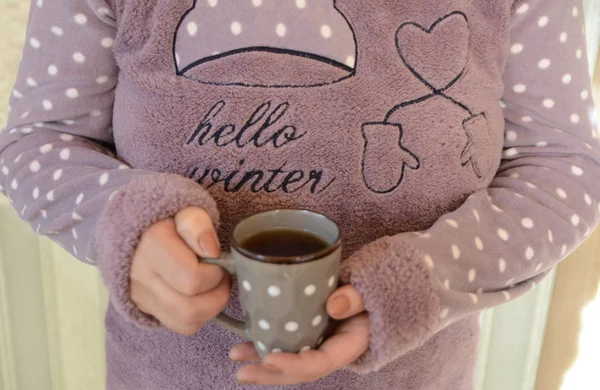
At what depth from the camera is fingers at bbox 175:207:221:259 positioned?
1.58 ft

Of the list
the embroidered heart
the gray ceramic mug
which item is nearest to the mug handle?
the gray ceramic mug

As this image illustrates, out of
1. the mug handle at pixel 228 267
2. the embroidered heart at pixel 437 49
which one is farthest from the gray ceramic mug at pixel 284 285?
the embroidered heart at pixel 437 49

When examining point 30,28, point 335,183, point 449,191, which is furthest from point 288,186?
point 30,28

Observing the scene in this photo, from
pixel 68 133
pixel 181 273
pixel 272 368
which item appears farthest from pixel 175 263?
pixel 68 133

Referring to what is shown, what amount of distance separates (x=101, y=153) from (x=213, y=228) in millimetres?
199

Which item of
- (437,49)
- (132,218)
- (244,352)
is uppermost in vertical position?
(437,49)

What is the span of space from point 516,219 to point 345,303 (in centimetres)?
24

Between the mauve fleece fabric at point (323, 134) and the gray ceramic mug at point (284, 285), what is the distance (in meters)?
0.05

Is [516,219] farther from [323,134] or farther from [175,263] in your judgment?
[175,263]

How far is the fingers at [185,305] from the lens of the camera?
49 centimetres

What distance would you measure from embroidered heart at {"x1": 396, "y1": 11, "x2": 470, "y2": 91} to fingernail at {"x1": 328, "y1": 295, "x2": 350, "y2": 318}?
251 mm

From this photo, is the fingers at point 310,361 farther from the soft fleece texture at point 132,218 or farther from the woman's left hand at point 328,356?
the soft fleece texture at point 132,218

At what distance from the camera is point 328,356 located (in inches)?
19.2

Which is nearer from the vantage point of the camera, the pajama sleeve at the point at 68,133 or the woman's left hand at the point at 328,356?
the woman's left hand at the point at 328,356
